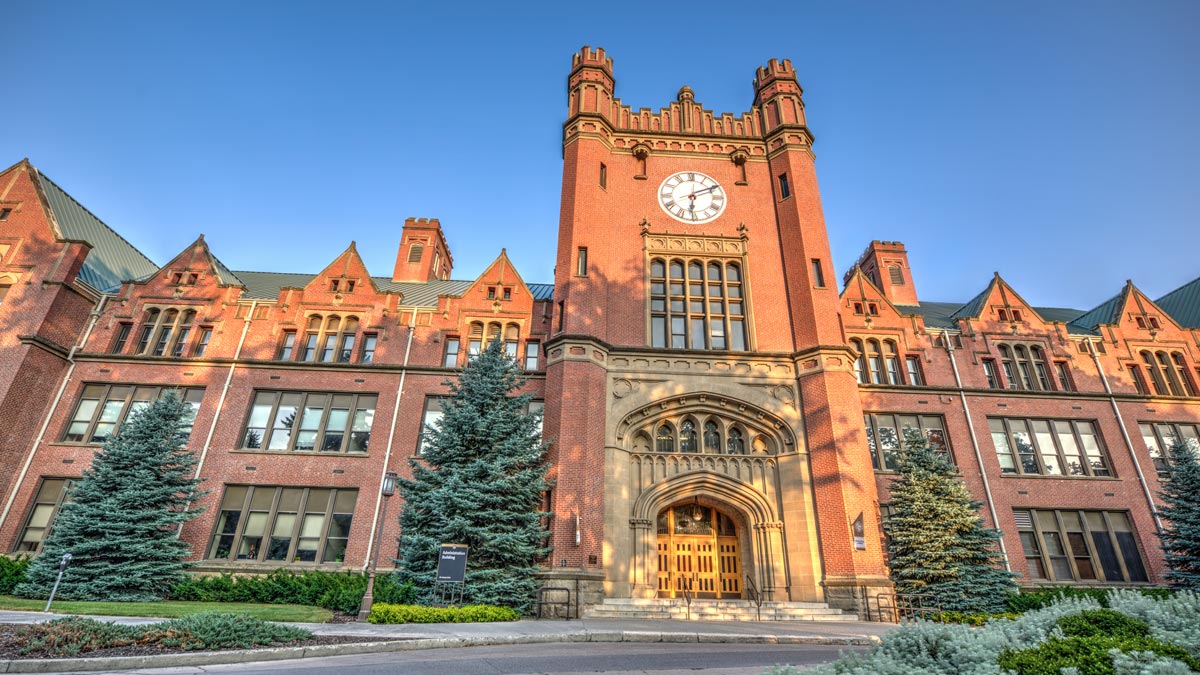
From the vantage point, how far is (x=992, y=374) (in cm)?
2662

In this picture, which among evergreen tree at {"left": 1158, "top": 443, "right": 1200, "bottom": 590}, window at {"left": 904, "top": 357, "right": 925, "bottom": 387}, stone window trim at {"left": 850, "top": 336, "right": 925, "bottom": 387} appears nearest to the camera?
evergreen tree at {"left": 1158, "top": 443, "right": 1200, "bottom": 590}

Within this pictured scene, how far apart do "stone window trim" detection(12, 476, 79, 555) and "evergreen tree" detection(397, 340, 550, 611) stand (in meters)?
14.3

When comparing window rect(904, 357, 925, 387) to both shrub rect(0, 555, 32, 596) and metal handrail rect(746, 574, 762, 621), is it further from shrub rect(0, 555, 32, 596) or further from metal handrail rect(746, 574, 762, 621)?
shrub rect(0, 555, 32, 596)

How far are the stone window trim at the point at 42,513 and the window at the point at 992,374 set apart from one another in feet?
123

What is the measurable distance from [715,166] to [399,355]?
675 inches

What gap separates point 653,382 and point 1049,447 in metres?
17.9

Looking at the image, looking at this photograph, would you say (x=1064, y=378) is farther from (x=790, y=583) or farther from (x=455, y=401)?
(x=455, y=401)

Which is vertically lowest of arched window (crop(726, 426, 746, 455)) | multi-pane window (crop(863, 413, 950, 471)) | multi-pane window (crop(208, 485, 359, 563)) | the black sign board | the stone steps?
the stone steps

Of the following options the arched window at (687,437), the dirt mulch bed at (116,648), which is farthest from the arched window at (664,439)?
the dirt mulch bed at (116,648)

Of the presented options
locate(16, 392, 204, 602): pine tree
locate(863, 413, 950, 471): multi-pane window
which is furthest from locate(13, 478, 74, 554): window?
locate(863, 413, 950, 471): multi-pane window

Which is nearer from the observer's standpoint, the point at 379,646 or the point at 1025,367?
the point at 379,646

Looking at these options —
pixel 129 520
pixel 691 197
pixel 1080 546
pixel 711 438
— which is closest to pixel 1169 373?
pixel 1080 546

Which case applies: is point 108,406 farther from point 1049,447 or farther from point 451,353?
point 1049,447

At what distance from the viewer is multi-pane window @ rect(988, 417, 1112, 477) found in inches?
974
